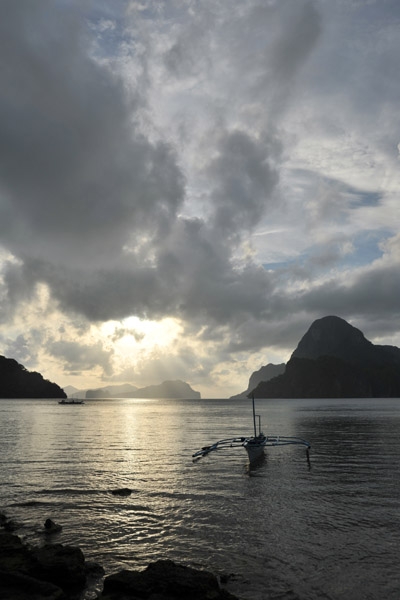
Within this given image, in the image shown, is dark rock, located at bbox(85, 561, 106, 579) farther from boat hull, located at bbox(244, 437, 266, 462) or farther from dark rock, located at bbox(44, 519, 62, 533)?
boat hull, located at bbox(244, 437, 266, 462)

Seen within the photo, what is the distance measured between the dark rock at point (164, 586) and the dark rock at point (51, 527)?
25.3ft

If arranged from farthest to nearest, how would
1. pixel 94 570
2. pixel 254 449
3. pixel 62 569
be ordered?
pixel 254 449, pixel 94 570, pixel 62 569

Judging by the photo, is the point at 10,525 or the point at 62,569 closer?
the point at 62,569

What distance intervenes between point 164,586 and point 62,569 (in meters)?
3.83

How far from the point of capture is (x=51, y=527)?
18.7m

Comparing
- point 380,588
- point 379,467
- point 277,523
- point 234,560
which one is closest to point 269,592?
point 234,560

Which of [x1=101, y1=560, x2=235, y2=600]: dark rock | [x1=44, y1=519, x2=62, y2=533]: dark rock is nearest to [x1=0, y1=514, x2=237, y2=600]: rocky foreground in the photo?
[x1=101, y1=560, x2=235, y2=600]: dark rock

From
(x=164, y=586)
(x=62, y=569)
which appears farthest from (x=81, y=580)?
(x=164, y=586)

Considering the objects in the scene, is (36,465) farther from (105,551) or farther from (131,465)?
(105,551)

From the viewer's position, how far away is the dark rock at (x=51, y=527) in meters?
18.4

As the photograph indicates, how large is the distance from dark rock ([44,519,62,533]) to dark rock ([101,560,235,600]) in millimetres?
7726

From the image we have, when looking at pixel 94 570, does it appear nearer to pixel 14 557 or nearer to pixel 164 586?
pixel 14 557

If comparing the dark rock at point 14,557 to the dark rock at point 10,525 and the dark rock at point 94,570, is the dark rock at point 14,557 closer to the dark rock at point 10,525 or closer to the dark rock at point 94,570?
the dark rock at point 94,570

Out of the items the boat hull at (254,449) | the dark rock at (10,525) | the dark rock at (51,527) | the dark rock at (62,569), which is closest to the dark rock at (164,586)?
the dark rock at (62,569)
